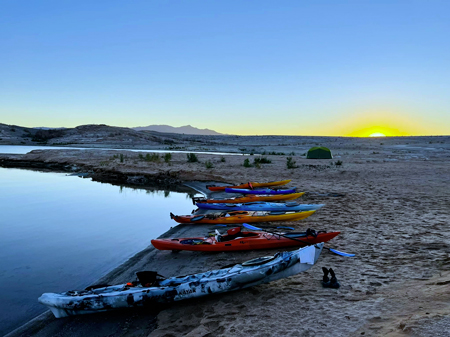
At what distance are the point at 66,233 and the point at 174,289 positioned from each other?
20.5ft

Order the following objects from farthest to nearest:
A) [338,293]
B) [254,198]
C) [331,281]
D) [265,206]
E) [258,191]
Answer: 1. [258,191]
2. [254,198]
3. [265,206]
4. [331,281]
5. [338,293]

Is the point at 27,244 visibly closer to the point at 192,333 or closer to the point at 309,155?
the point at 192,333

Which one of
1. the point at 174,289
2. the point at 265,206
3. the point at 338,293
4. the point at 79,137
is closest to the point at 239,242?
the point at 174,289

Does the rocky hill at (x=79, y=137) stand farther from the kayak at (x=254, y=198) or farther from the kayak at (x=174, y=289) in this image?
the kayak at (x=174, y=289)

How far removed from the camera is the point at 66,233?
30.2 ft

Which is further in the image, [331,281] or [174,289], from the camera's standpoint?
[331,281]

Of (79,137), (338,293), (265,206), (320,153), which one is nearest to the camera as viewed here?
(338,293)

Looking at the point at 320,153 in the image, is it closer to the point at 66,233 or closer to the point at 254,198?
the point at 254,198

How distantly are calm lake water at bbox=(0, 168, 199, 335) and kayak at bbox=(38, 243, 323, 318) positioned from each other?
0.94 metres

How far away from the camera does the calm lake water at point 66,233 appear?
5.87 meters

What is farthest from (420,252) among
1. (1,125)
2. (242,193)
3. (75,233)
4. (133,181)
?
(1,125)

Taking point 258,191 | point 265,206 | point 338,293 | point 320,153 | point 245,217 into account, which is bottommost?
point 338,293

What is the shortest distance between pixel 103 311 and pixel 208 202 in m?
6.74

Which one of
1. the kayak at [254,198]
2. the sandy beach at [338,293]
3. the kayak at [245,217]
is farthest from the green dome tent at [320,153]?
the kayak at [245,217]
